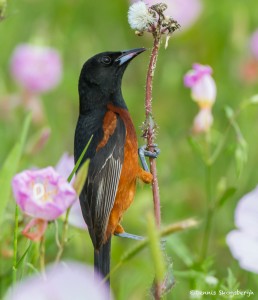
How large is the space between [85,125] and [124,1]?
2.87m

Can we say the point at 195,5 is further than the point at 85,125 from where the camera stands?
Yes

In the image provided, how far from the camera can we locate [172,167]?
384 centimetres

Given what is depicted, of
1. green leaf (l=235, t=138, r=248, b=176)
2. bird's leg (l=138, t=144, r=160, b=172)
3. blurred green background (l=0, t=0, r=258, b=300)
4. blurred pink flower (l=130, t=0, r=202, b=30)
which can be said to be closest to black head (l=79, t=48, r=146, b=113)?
bird's leg (l=138, t=144, r=160, b=172)

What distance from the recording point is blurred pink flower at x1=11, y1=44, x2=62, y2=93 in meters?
3.63

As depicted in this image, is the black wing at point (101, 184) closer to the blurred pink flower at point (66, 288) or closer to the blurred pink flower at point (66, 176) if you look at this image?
the blurred pink flower at point (66, 176)

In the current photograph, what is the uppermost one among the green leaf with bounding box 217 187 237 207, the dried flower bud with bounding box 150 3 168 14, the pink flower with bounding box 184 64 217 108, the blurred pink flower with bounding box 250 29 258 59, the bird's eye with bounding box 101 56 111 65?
the blurred pink flower with bounding box 250 29 258 59

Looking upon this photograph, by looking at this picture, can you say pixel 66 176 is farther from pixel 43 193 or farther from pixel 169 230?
pixel 169 230

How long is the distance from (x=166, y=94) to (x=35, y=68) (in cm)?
104

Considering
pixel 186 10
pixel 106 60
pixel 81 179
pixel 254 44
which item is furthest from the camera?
pixel 186 10

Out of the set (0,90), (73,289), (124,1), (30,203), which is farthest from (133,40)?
(73,289)

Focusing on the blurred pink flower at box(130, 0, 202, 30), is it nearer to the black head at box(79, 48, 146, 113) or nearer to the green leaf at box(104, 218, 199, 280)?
the black head at box(79, 48, 146, 113)

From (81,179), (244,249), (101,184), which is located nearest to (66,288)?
(81,179)

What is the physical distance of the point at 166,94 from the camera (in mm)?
4547

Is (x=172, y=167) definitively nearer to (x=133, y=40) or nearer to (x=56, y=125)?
(x=56, y=125)
